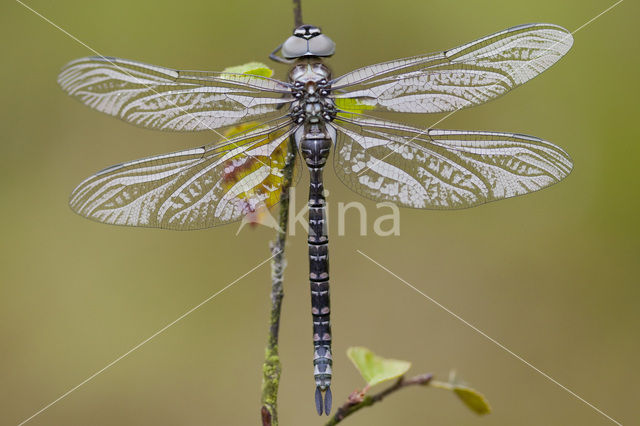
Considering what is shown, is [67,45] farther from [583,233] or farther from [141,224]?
[583,233]

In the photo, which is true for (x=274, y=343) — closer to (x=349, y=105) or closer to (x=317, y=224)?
(x=317, y=224)

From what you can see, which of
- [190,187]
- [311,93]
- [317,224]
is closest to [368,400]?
[317,224]

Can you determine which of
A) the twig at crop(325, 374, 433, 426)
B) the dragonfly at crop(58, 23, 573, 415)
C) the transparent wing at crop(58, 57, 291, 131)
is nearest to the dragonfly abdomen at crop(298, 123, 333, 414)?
the dragonfly at crop(58, 23, 573, 415)

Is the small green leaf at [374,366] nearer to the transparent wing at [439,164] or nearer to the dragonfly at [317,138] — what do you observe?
the dragonfly at [317,138]

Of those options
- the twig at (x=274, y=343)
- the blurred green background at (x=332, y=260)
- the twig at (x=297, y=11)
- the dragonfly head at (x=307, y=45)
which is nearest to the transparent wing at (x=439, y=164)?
the dragonfly head at (x=307, y=45)

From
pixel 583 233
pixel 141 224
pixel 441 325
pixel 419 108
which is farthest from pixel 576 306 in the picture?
pixel 141 224

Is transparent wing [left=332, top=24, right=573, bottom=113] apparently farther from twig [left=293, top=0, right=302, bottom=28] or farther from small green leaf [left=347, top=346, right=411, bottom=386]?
small green leaf [left=347, top=346, right=411, bottom=386]
